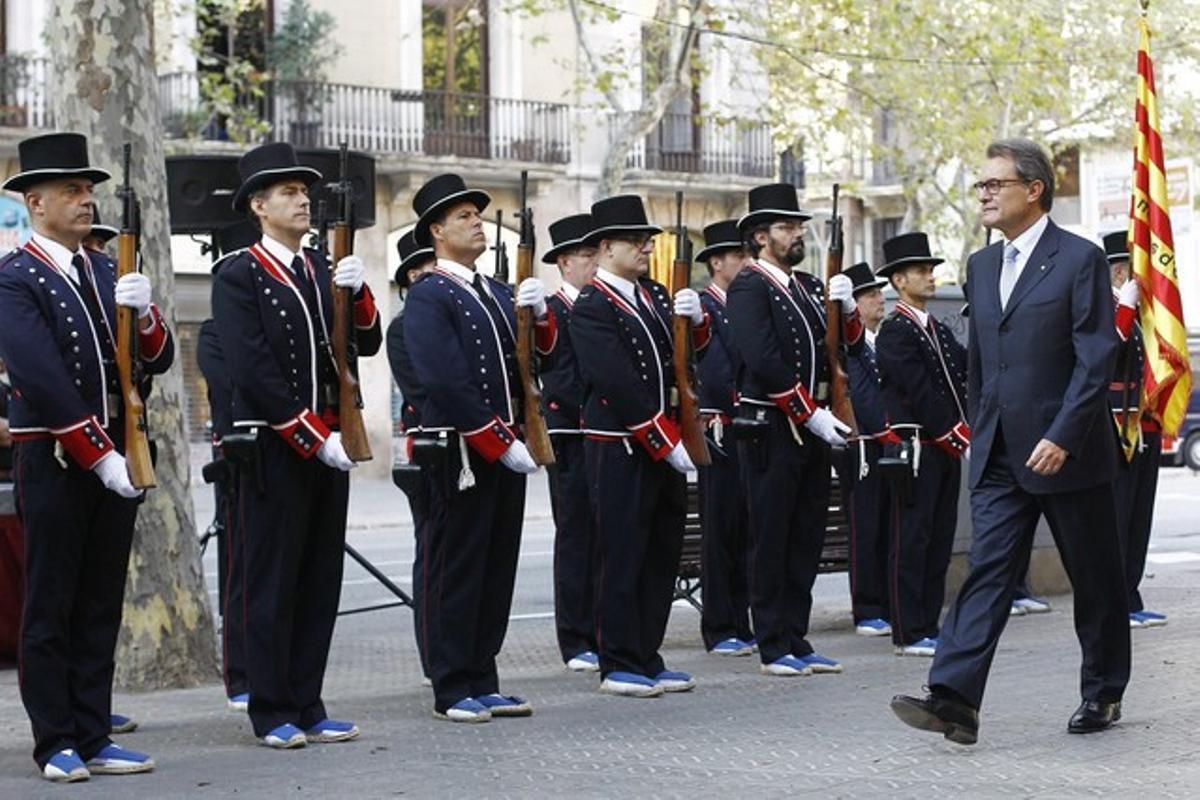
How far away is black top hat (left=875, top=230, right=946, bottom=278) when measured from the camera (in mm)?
13188

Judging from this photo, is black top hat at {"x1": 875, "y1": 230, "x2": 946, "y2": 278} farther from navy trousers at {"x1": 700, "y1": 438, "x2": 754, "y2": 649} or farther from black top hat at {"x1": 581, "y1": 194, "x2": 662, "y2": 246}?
black top hat at {"x1": 581, "y1": 194, "x2": 662, "y2": 246}

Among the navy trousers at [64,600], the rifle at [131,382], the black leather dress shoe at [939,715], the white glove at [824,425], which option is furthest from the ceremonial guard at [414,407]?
the black leather dress shoe at [939,715]

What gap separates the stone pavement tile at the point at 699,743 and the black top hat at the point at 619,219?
207cm

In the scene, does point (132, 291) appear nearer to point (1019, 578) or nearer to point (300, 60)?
point (1019, 578)

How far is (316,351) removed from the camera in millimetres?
9648

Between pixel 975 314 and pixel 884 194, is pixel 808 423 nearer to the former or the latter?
pixel 975 314

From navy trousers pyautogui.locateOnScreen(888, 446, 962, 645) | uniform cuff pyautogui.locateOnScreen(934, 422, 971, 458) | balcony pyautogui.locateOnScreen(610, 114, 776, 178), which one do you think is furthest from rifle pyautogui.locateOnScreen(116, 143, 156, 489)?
balcony pyautogui.locateOnScreen(610, 114, 776, 178)

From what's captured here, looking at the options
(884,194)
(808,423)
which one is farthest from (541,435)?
(884,194)

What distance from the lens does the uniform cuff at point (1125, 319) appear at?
1102 cm

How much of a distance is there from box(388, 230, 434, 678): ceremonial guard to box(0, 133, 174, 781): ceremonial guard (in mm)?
1605

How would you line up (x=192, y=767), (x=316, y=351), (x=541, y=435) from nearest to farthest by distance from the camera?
1. (x=192, y=767)
2. (x=316, y=351)
3. (x=541, y=435)

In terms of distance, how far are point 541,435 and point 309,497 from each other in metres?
1.25

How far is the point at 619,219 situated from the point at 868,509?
2.99 m

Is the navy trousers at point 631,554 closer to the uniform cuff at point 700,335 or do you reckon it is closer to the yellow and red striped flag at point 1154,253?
the uniform cuff at point 700,335
